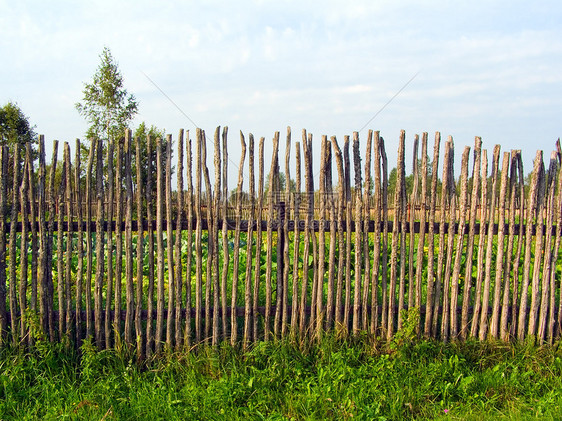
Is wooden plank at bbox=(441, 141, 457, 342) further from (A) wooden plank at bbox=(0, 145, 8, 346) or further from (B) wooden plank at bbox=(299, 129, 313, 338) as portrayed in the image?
(A) wooden plank at bbox=(0, 145, 8, 346)

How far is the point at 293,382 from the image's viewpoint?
380 cm

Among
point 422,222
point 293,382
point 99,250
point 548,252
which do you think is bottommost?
point 293,382

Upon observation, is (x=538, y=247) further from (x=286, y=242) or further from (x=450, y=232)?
(x=286, y=242)

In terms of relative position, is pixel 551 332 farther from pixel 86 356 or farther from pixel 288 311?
pixel 86 356

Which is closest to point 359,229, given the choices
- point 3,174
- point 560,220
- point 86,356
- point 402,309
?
point 402,309

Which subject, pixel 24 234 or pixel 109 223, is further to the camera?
pixel 109 223

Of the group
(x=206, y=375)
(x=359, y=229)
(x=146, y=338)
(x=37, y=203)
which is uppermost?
(x=37, y=203)

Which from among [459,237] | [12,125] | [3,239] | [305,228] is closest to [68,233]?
[3,239]

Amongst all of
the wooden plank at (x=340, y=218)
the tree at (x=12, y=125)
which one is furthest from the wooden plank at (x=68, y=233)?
the tree at (x=12, y=125)

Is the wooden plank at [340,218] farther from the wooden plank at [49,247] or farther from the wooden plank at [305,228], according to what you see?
the wooden plank at [49,247]

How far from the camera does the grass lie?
3.47 metres

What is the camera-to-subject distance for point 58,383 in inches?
152

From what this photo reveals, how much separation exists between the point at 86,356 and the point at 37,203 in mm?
1409

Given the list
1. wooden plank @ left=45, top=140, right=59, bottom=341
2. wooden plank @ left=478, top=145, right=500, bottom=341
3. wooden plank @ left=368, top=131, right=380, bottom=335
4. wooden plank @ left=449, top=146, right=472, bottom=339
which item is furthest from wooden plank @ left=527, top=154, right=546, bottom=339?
wooden plank @ left=45, top=140, right=59, bottom=341
